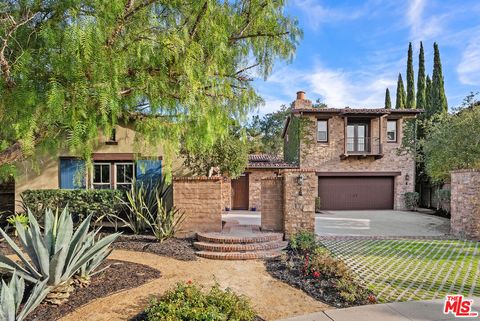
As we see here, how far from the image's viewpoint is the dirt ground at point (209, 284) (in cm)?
427

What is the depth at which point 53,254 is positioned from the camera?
183 inches

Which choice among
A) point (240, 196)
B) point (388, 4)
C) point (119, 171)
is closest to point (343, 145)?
point (240, 196)

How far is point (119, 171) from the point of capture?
39.5 feet

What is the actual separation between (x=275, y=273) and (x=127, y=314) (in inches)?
122

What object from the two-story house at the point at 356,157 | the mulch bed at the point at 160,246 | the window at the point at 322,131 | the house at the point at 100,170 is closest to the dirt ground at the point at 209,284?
the mulch bed at the point at 160,246

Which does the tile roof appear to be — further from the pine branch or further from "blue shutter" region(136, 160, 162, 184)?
the pine branch

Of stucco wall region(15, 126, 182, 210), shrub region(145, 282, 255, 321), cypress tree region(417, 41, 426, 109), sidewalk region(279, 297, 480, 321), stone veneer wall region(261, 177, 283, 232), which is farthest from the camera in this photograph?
cypress tree region(417, 41, 426, 109)

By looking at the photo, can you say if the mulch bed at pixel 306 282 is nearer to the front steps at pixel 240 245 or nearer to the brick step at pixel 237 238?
the front steps at pixel 240 245

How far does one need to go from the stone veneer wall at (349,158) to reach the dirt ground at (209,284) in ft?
42.4

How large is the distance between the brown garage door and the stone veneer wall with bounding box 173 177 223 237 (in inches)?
450

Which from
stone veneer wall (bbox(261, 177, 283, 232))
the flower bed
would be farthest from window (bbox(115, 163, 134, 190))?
the flower bed

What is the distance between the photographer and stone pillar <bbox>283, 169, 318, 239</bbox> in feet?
28.5

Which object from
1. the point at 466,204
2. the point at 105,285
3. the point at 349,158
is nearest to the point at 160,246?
the point at 105,285

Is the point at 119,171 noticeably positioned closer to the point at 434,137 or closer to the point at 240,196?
the point at 240,196
